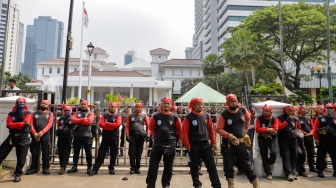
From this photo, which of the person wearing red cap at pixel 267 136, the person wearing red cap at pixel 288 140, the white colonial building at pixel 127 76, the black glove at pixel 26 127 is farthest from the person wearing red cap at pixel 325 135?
the white colonial building at pixel 127 76

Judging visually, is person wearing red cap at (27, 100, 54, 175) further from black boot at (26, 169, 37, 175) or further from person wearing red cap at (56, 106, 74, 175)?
person wearing red cap at (56, 106, 74, 175)

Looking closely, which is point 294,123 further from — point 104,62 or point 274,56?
point 104,62

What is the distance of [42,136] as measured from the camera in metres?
6.40

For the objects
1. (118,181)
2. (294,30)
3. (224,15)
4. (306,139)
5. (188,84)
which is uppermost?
(224,15)

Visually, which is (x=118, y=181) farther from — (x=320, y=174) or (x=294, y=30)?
(x=294, y=30)

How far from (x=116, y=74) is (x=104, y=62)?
103 feet

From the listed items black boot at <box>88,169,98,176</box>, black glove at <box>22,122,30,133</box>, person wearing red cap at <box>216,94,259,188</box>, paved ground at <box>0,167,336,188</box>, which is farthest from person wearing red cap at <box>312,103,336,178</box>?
black glove at <box>22,122,30,133</box>

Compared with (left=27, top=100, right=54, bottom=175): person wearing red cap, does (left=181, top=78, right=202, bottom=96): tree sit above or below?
above

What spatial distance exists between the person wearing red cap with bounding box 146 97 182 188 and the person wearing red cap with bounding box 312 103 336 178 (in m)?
3.79

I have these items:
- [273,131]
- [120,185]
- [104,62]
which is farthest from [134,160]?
[104,62]

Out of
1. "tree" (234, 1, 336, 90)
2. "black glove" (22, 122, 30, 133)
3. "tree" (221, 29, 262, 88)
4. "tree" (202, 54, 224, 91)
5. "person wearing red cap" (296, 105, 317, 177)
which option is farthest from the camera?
"tree" (202, 54, 224, 91)

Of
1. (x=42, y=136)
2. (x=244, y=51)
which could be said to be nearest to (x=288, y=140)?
(x=42, y=136)

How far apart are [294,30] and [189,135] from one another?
2437cm

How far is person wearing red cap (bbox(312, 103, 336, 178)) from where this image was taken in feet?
20.7
